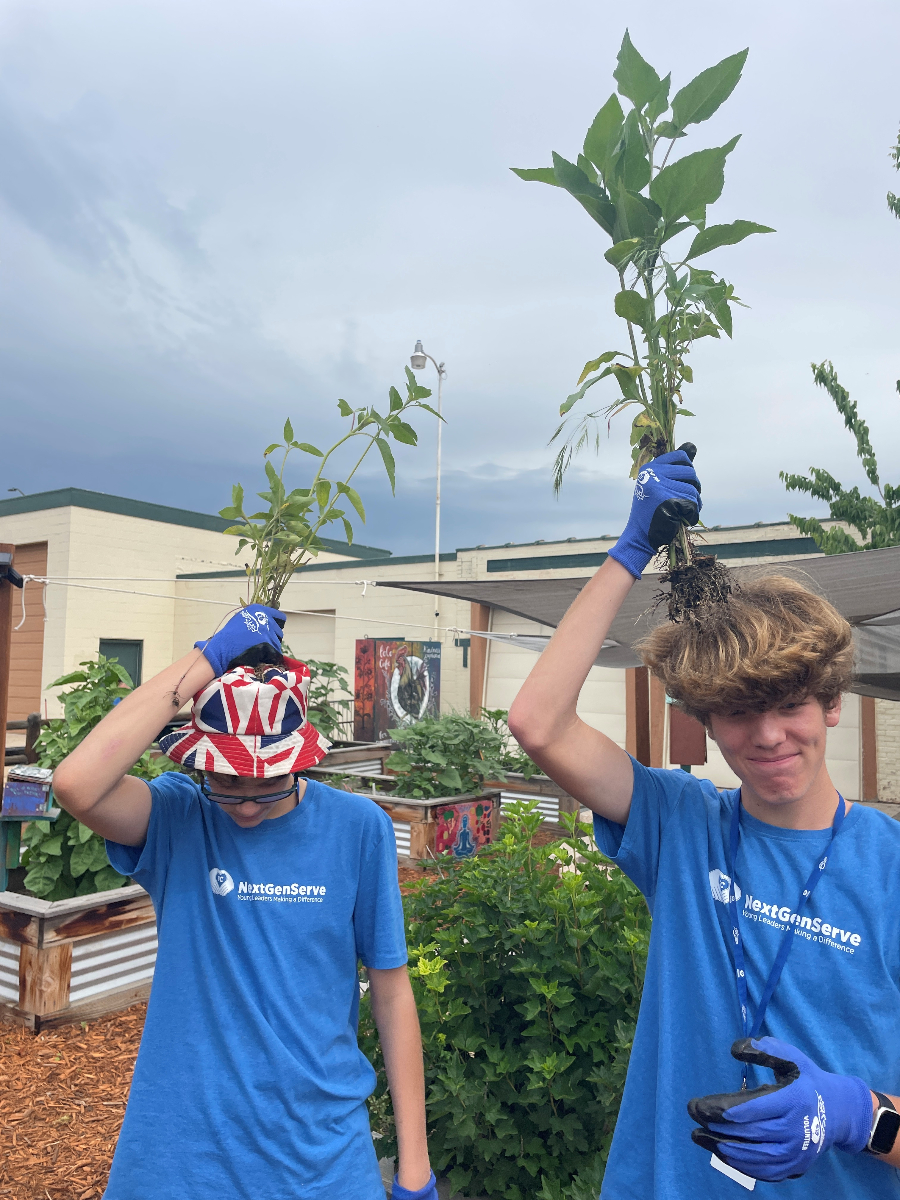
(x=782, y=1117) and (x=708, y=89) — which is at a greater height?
(x=708, y=89)

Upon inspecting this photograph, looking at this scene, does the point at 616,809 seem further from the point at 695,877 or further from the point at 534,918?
the point at 534,918

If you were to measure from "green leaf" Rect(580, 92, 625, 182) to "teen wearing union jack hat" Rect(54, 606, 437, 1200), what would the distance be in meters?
1.20

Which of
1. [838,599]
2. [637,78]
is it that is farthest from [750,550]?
[637,78]

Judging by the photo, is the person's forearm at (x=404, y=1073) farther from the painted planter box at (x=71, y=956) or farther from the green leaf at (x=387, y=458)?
the painted planter box at (x=71, y=956)

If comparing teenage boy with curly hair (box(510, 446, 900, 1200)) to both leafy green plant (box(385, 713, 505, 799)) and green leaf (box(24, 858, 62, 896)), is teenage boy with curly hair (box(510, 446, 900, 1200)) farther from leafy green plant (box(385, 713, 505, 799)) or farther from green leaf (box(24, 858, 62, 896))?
leafy green plant (box(385, 713, 505, 799))

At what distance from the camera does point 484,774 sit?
26.7ft

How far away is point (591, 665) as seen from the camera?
136cm

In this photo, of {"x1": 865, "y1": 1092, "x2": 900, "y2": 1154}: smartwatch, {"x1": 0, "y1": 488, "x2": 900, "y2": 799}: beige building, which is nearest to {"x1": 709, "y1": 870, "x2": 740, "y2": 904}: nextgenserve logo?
{"x1": 865, "y1": 1092, "x2": 900, "y2": 1154}: smartwatch

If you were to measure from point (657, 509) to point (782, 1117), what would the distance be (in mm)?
924

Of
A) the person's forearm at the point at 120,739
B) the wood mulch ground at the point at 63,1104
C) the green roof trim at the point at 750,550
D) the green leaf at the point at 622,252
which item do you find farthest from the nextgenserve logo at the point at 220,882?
the green roof trim at the point at 750,550

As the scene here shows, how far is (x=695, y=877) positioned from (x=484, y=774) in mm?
6901

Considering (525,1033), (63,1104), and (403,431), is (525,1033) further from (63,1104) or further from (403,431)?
(63,1104)

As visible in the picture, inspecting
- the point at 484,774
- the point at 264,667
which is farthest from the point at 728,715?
the point at 484,774

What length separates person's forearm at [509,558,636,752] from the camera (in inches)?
53.1
